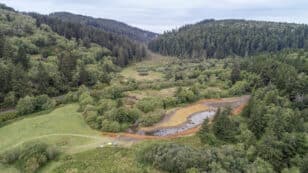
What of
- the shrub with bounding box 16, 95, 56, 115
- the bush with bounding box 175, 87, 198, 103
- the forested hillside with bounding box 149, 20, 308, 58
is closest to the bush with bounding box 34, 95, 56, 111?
the shrub with bounding box 16, 95, 56, 115

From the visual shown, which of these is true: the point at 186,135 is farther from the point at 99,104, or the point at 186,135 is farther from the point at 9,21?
the point at 9,21

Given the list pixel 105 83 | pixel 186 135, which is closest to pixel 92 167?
pixel 186 135

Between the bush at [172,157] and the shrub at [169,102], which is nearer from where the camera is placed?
the bush at [172,157]

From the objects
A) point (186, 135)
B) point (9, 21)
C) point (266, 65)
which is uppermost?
point (9, 21)

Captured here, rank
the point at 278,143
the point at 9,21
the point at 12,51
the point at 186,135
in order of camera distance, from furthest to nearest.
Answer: the point at 9,21 < the point at 12,51 < the point at 186,135 < the point at 278,143

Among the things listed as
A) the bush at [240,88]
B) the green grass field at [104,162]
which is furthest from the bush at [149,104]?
the bush at [240,88]

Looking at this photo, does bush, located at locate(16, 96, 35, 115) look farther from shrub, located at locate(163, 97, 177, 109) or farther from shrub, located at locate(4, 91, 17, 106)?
shrub, located at locate(163, 97, 177, 109)

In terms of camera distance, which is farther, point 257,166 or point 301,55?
point 301,55

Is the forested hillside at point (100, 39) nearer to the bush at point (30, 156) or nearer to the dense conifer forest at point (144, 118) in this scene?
the dense conifer forest at point (144, 118)
